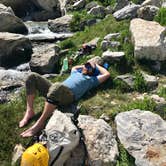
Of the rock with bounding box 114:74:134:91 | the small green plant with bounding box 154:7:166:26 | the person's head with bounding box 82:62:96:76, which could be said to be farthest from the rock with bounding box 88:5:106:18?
the person's head with bounding box 82:62:96:76

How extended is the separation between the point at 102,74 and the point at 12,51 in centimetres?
690

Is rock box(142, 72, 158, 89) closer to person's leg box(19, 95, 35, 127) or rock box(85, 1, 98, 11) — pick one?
person's leg box(19, 95, 35, 127)

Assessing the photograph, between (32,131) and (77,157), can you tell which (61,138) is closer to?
(77,157)

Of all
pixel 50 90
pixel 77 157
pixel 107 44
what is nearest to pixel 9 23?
pixel 107 44

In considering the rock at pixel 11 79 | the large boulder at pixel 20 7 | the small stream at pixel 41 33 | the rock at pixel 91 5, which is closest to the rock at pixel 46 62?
the rock at pixel 11 79

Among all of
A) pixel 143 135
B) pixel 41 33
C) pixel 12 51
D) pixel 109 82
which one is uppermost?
pixel 143 135

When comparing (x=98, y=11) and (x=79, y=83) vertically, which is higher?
(x=79, y=83)

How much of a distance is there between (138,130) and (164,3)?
9179 millimetres

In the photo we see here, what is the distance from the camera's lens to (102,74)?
44.7 ft

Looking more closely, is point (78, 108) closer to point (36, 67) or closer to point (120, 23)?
point (36, 67)

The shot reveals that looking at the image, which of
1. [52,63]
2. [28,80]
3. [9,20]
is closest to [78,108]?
[28,80]

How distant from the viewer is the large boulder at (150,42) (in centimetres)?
1438

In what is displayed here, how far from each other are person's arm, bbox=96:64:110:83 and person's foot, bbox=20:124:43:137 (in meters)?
2.63

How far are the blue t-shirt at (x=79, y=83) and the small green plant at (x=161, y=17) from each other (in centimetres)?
463
